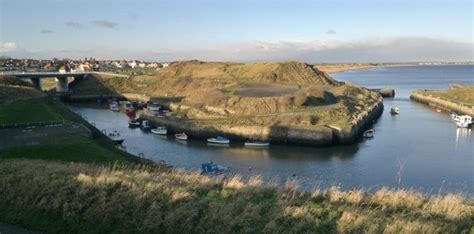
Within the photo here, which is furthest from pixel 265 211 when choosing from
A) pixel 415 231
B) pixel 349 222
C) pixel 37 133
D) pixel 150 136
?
pixel 150 136

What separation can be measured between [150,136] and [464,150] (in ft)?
107

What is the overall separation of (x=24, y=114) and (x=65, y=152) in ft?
56.6

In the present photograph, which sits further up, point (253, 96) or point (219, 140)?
point (253, 96)

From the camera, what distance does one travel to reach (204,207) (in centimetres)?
961

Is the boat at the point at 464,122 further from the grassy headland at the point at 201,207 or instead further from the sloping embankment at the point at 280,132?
the grassy headland at the point at 201,207

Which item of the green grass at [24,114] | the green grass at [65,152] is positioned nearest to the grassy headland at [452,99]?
the green grass at [24,114]

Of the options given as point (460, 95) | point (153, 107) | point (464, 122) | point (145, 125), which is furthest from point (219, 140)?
point (460, 95)

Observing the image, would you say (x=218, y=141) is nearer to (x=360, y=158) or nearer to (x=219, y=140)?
(x=219, y=140)

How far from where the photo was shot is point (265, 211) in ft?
31.0

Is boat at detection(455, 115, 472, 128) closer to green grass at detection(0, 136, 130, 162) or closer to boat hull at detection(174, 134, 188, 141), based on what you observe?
boat hull at detection(174, 134, 188, 141)

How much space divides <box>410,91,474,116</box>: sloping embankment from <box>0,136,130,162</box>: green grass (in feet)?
202

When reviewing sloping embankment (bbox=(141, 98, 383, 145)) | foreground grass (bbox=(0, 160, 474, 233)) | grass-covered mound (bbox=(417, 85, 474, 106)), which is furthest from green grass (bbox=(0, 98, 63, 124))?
grass-covered mound (bbox=(417, 85, 474, 106))

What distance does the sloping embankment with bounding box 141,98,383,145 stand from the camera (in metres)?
47.6

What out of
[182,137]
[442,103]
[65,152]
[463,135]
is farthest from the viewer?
[442,103]
